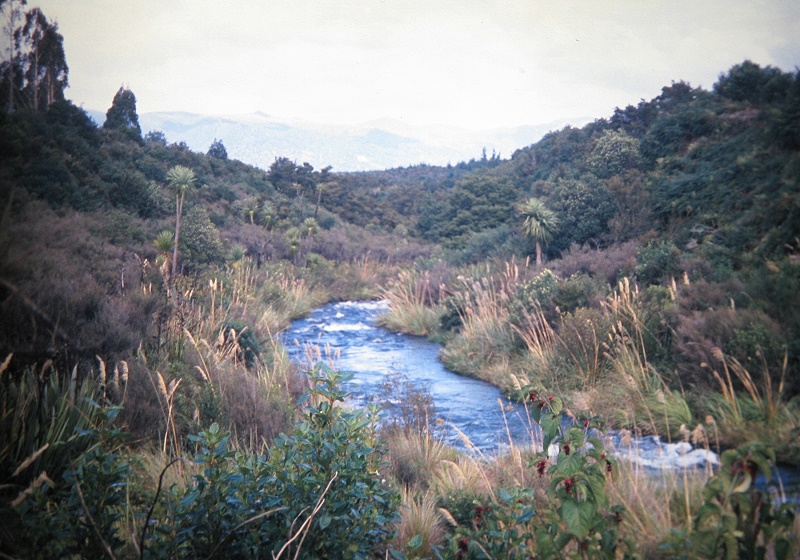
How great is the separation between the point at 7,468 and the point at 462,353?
8.18 meters

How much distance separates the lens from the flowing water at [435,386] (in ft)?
12.2

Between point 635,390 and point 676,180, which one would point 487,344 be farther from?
point 676,180

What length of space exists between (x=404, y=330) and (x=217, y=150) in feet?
85.6

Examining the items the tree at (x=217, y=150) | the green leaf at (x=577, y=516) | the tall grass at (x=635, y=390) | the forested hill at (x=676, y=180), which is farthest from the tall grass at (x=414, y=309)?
the tree at (x=217, y=150)

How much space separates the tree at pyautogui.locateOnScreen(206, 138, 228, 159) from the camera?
34.2m

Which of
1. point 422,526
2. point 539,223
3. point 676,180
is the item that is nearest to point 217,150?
point 539,223

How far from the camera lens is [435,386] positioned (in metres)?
8.42

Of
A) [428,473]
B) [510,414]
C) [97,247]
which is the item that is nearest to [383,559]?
[428,473]

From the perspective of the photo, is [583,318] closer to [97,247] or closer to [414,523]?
[414,523]

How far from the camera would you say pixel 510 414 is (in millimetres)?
6793

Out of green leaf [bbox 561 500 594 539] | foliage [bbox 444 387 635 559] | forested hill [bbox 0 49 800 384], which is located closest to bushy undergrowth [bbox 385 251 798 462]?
forested hill [bbox 0 49 800 384]

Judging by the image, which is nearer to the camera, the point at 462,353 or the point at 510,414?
the point at 510,414

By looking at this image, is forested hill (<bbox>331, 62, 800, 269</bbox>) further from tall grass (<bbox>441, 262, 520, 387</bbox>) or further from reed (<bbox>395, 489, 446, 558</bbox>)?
reed (<bbox>395, 489, 446, 558</bbox>)

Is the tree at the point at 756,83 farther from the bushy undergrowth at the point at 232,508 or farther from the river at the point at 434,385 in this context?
the bushy undergrowth at the point at 232,508
